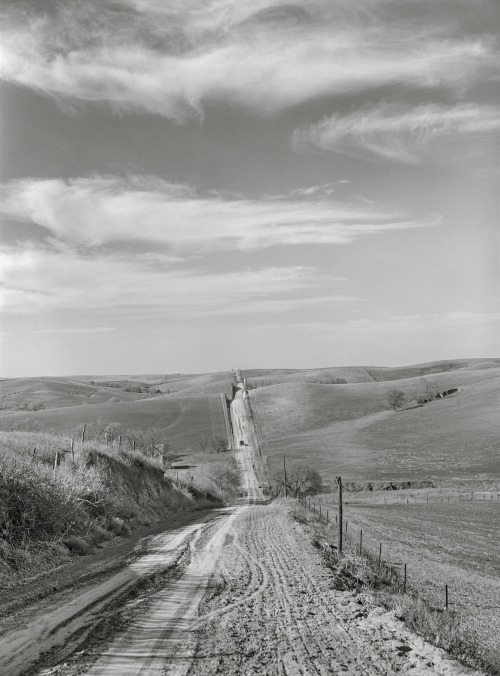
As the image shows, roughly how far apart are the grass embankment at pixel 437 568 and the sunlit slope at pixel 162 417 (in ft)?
217

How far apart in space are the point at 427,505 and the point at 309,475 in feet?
69.5

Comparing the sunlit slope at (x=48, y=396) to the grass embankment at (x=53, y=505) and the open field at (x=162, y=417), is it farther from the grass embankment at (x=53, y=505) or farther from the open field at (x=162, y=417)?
the grass embankment at (x=53, y=505)

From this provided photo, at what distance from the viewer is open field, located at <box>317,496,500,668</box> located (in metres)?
17.8

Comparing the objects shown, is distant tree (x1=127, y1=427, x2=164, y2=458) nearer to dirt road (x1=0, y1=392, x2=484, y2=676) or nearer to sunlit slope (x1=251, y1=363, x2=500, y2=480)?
sunlit slope (x1=251, y1=363, x2=500, y2=480)

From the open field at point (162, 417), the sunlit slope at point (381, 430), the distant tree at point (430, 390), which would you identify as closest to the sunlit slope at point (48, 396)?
the open field at point (162, 417)

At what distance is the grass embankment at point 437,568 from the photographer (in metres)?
10.6

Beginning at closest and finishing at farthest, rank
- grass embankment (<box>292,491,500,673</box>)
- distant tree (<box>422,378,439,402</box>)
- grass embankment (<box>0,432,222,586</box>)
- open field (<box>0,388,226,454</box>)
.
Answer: grass embankment (<box>292,491,500,673</box>) → grass embankment (<box>0,432,222,586</box>) → open field (<box>0,388,226,454</box>) → distant tree (<box>422,378,439,402</box>)

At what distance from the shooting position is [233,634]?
8.68 meters

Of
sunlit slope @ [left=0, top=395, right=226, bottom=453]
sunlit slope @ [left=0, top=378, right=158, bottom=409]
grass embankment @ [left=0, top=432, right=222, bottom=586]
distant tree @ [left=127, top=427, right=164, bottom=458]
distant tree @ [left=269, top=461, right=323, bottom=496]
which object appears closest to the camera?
grass embankment @ [left=0, top=432, right=222, bottom=586]

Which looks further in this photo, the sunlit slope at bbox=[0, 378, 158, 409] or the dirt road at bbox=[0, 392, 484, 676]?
the sunlit slope at bbox=[0, 378, 158, 409]

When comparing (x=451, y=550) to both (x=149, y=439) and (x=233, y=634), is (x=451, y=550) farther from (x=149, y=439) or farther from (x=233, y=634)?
(x=149, y=439)

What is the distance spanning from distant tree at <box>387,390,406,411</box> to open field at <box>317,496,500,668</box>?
69.8 meters

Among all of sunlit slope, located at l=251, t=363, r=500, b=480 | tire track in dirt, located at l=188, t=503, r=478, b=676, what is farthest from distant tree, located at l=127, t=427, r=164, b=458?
tire track in dirt, located at l=188, t=503, r=478, b=676

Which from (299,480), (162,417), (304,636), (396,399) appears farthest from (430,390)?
(304,636)
